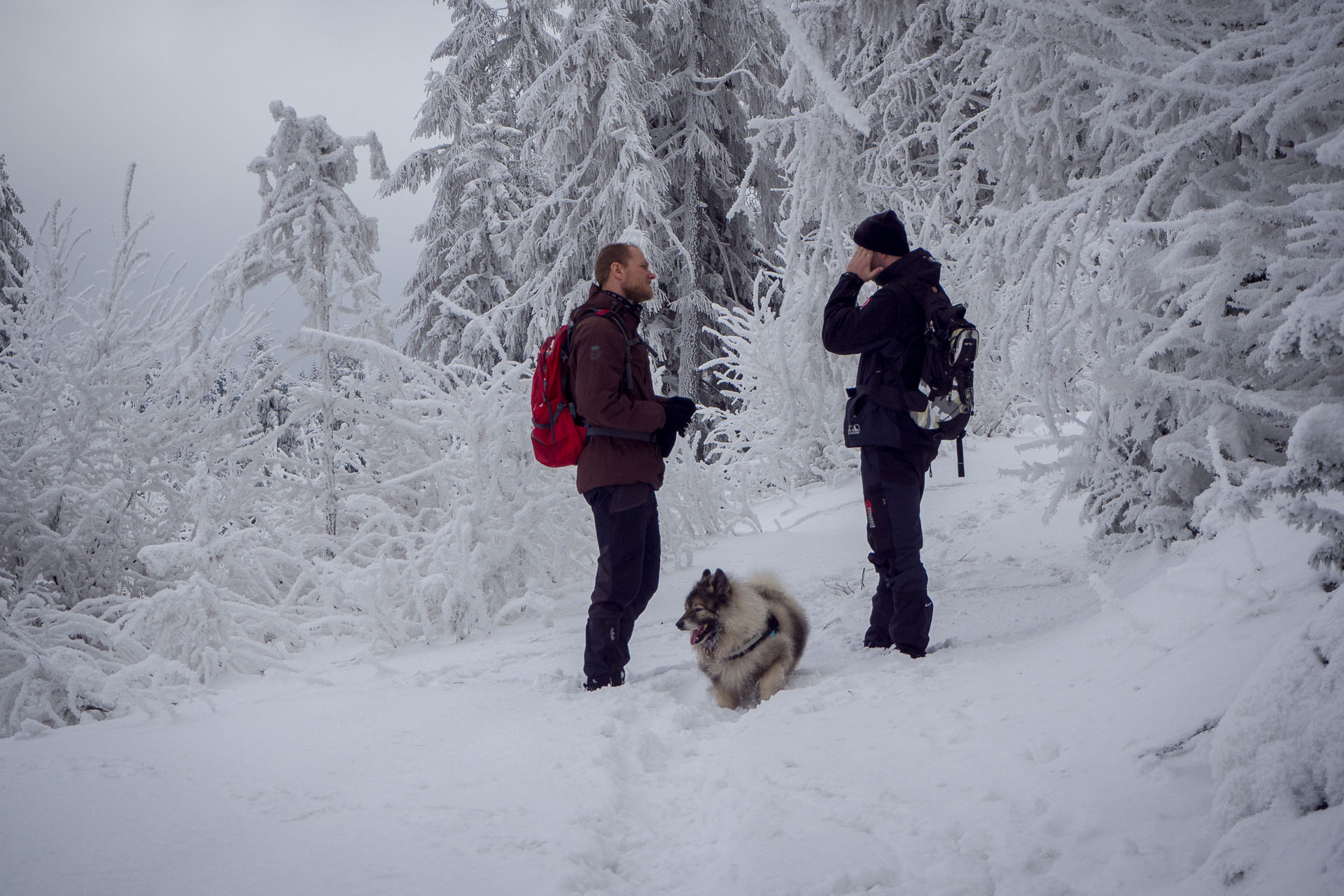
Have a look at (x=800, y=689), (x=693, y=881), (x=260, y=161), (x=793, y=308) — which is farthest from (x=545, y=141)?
(x=693, y=881)

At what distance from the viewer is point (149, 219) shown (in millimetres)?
5605

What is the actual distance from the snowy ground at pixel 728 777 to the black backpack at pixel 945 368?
1.07m

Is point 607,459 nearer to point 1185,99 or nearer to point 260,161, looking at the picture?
point 1185,99

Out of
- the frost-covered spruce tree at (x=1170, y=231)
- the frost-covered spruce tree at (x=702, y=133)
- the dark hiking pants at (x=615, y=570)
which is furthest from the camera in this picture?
the frost-covered spruce tree at (x=702, y=133)

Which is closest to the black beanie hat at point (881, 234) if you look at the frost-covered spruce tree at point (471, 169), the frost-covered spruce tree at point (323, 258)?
the frost-covered spruce tree at point (323, 258)

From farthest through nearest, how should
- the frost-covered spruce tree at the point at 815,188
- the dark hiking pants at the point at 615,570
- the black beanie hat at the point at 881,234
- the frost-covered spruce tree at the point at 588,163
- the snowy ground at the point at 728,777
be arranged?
the frost-covered spruce tree at the point at 588,163
the frost-covered spruce tree at the point at 815,188
the black beanie hat at the point at 881,234
the dark hiking pants at the point at 615,570
the snowy ground at the point at 728,777

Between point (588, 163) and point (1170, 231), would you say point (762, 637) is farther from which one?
point (588, 163)

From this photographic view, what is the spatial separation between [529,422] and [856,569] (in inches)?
108

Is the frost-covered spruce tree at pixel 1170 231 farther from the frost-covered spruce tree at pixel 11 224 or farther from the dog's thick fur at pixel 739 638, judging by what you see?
the frost-covered spruce tree at pixel 11 224

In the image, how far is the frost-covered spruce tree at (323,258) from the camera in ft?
18.2

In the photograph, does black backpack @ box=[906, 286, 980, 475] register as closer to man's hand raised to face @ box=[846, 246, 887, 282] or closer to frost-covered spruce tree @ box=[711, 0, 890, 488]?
man's hand raised to face @ box=[846, 246, 887, 282]

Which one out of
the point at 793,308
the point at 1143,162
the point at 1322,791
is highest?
the point at 1143,162

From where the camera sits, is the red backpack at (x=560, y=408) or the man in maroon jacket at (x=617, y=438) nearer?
the man in maroon jacket at (x=617, y=438)

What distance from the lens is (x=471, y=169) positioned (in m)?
16.7
